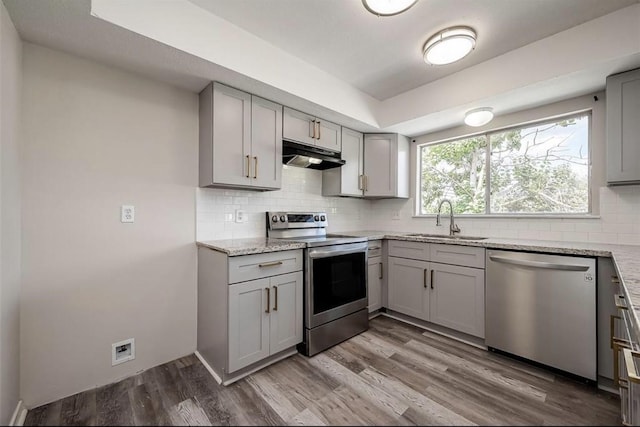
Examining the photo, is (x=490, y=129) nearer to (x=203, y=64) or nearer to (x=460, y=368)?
(x=460, y=368)

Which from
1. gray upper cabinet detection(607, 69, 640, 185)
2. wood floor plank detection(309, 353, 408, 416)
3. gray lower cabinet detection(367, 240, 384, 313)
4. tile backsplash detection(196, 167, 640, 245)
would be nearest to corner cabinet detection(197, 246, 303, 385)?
wood floor plank detection(309, 353, 408, 416)

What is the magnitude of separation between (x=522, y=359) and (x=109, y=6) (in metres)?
3.36

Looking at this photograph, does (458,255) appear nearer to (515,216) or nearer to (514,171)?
(515,216)

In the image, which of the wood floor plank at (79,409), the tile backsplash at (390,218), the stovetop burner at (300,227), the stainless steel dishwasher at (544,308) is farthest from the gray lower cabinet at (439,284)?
the wood floor plank at (79,409)

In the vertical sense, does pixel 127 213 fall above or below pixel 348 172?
below

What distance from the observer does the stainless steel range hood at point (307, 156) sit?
2416 millimetres

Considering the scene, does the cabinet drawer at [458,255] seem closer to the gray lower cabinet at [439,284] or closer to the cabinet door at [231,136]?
the gray lower cabinet at [439,284]

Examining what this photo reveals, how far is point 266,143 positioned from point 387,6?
49.1 inches

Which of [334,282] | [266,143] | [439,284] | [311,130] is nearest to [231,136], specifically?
[266,143]

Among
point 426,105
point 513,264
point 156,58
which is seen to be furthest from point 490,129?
point 156,58

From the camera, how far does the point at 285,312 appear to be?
199 cm

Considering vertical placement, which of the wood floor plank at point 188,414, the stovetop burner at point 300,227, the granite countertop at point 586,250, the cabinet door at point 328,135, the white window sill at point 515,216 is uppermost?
the cabinet door at point 328,135

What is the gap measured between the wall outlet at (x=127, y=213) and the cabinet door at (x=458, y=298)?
2.46 metres

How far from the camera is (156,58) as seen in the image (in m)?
1.65
